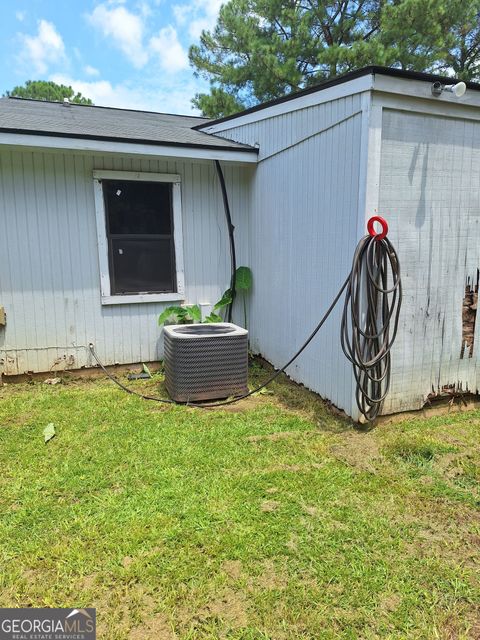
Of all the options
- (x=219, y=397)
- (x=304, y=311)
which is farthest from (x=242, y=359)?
(x=304, y=311)

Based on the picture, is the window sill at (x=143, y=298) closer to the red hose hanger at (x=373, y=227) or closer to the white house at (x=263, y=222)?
the white house at (x=263, y=222)

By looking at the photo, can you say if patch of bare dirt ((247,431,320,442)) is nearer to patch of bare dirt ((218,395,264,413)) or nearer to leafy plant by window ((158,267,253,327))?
patch of bare dirt ((218,395,264,413))

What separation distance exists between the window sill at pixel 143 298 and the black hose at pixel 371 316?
80.4 inches

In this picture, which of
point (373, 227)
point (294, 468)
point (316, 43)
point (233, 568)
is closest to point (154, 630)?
point (233, 568)

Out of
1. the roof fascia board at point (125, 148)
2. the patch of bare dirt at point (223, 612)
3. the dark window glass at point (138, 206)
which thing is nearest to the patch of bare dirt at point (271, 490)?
the patch of bare dirt at point (223, 612)

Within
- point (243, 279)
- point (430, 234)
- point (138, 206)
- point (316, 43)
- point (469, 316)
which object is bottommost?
point (469, 316)

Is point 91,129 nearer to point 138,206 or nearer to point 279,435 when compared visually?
point 138,206

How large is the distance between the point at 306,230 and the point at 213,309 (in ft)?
5.20

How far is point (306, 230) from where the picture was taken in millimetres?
3619

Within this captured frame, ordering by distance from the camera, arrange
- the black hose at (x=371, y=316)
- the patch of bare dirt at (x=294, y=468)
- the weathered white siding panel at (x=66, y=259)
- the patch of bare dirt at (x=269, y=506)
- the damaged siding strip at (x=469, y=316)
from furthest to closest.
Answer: the weathered white siding panel at (x=66, y=259) < the damaged siding strip at (x=469, y=316) < the black hose at (x=371, y=316) < the patch of bare dirt at (x=294, y=468) < the patch of bare dirt at (x=269, y=506)

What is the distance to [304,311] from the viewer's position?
377 centimetres

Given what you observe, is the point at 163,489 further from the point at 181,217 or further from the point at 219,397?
the point at 181,217

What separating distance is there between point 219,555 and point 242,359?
2.05 metres

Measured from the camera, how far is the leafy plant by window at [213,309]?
176 inches
